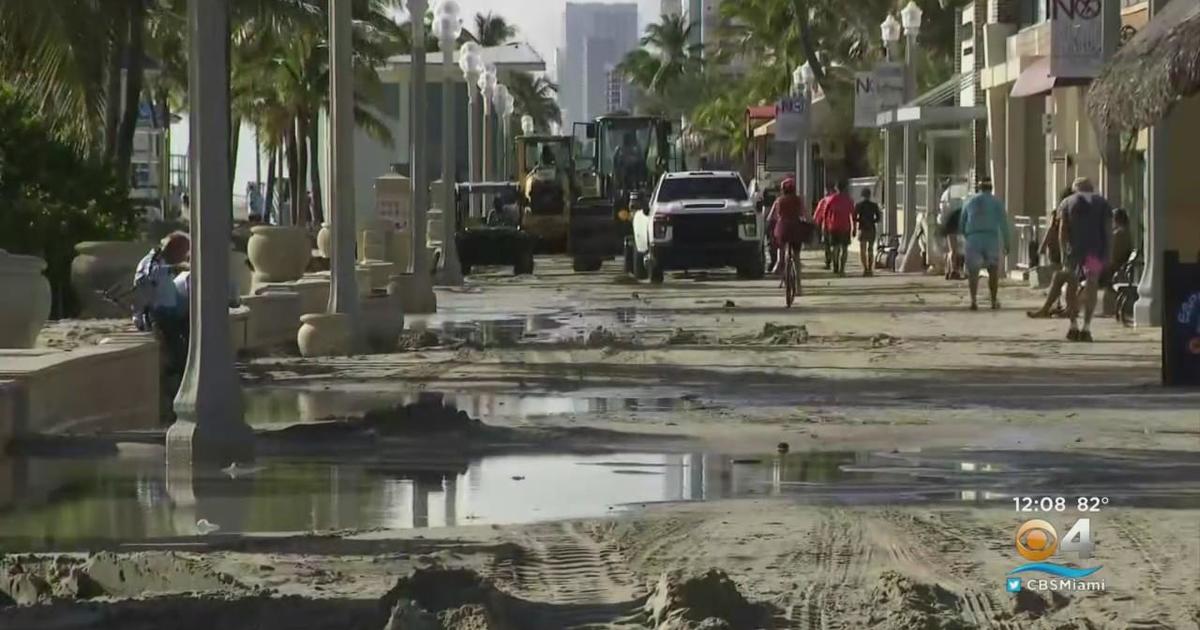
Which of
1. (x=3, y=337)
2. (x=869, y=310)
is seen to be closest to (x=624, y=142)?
(x=869, y=310)

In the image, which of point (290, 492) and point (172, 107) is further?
point (172, 107)

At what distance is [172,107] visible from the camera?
9931cm

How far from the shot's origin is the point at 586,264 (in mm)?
47219

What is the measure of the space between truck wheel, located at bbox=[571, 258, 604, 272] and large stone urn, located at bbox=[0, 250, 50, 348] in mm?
27884

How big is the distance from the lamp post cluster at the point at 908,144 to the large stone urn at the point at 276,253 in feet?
47.7

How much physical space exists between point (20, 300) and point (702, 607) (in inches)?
482

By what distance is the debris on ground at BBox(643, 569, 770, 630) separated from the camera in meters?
7.98

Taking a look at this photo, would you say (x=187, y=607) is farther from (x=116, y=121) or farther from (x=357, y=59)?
(x=357, y=59)

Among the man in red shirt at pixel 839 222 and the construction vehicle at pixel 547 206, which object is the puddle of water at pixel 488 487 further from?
the construction vehicle at pixel 547 206

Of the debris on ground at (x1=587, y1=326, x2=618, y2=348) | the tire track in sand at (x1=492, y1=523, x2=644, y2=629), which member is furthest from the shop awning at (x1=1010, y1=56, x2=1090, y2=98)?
the tire track in sand at (x1=492, y1=523, x2=644, y2=629)

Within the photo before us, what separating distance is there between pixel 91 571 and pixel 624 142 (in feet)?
154

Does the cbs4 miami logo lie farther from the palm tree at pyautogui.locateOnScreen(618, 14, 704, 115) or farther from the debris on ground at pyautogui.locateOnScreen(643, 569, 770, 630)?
the palm tree at pyautogui.locateOnScreen(618, 14, 704, 115)

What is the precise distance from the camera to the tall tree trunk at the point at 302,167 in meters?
74.6

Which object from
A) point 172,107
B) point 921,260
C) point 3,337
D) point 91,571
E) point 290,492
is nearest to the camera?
point 91,571
